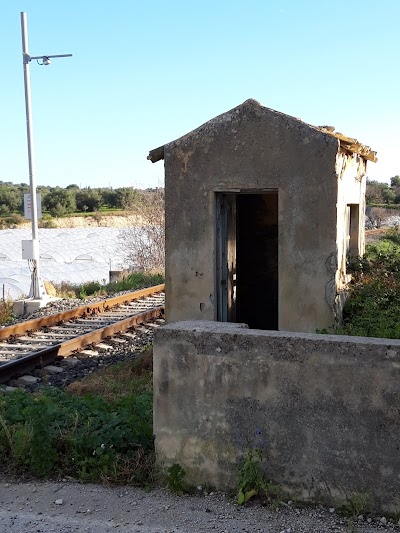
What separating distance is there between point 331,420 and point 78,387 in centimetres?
502

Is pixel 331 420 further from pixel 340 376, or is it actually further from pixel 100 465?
pixel 100 465

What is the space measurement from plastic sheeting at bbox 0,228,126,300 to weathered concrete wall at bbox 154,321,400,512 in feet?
43.3

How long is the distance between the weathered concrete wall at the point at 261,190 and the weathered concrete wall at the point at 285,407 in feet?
12.3

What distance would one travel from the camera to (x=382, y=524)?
13.5 feet

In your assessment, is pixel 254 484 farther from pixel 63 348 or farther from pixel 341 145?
pixel 63 348

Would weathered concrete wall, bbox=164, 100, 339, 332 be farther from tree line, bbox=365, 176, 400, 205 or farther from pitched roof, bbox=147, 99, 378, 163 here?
tree line, bbox=365, 176, 400, 205

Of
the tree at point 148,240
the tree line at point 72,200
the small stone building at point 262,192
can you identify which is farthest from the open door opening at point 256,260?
the tree line at point 72,200

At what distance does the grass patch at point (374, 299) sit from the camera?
25.6 ft

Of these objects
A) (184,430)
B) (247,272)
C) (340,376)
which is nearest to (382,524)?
(340,376)

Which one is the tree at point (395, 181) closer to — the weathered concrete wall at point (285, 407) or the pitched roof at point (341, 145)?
the pitched roof at point (341, 145)

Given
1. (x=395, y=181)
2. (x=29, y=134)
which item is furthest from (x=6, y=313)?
(x=395, y=181)

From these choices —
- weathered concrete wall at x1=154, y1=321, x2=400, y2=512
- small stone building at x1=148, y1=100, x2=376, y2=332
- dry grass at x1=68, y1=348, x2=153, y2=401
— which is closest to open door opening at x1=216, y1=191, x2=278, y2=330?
small stone building at x1=148, y1=100, x2=376, y2=332

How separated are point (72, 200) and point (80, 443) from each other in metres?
66.2

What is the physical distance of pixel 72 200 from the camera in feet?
227
